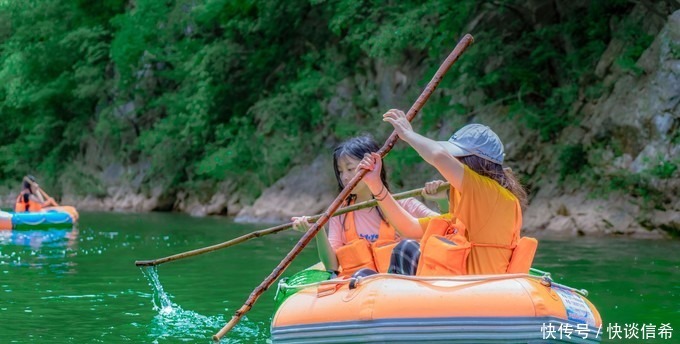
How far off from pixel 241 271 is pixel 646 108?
20.9 ft

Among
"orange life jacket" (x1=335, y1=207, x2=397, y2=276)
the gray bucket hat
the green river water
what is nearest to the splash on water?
the green river water

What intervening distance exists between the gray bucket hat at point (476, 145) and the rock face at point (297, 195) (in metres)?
12.3

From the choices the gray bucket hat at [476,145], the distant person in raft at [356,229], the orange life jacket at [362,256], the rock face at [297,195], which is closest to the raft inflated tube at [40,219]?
the rock face at [297,195]

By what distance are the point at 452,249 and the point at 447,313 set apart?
0.42 metres

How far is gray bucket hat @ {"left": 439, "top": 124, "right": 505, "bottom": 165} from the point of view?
14.0 ft

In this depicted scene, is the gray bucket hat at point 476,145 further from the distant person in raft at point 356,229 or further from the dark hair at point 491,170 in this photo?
the distant person in raft at point 356,229

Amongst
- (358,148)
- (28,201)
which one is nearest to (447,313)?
(358,148)

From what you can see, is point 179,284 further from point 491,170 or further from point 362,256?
point 491,170

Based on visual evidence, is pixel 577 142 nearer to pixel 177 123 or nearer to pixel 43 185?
pixel 177 123

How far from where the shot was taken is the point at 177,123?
21.9 metres

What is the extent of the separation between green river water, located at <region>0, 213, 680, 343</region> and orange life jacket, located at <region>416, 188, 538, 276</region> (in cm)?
126

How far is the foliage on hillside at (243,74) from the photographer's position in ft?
47.4

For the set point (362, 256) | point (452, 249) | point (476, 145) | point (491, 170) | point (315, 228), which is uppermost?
point (476, 145)

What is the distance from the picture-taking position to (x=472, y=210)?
4.20m
